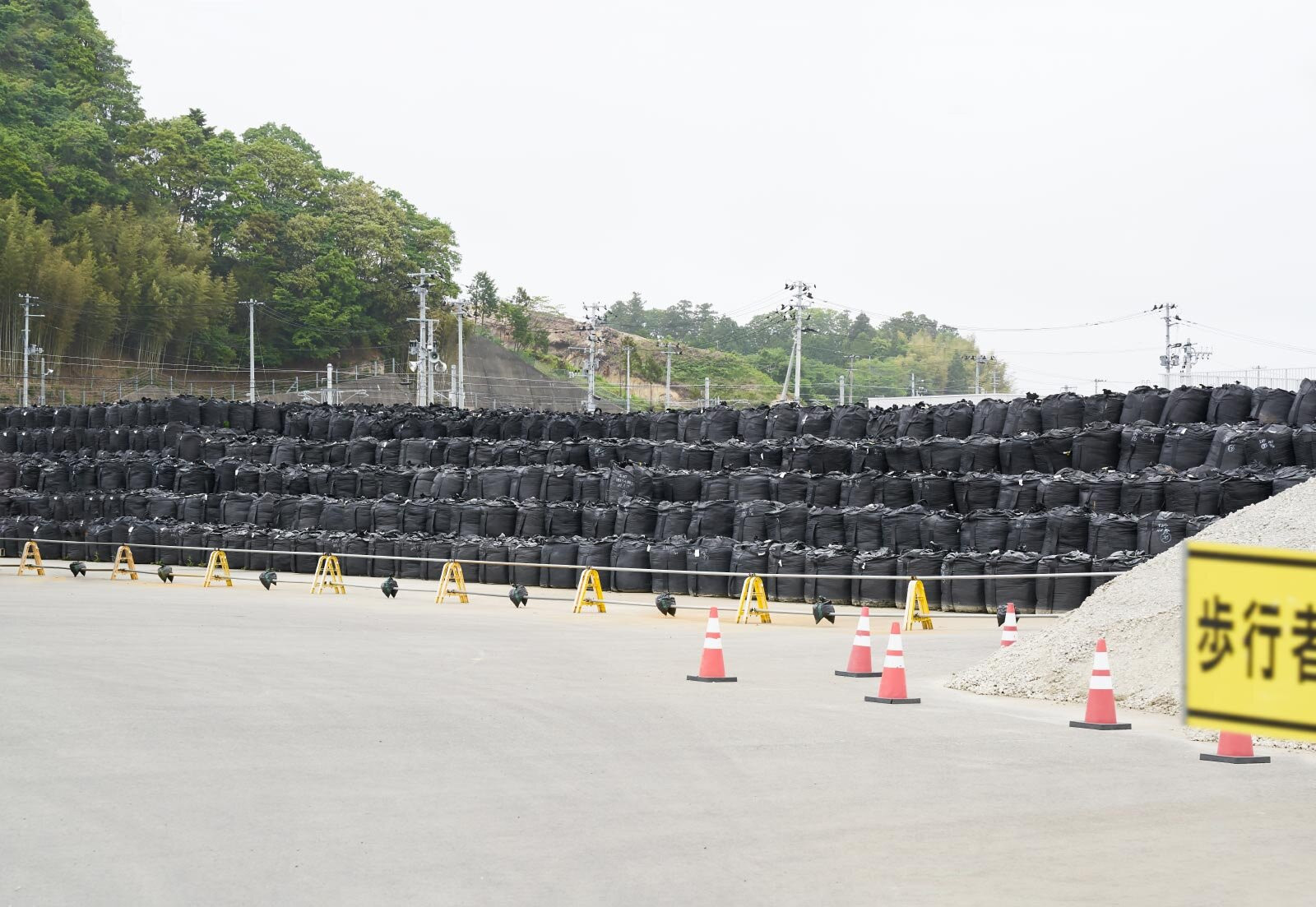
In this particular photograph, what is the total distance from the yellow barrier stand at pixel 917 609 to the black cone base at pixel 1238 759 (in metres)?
9.91

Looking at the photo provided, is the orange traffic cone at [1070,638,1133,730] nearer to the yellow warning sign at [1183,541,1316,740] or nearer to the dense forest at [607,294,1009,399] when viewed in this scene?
the yellow warning sign at [1183,541,1316,740]

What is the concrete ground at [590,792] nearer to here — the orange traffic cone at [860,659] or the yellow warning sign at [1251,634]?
the orange traffic cone at [860,659]

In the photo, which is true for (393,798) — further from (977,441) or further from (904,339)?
(904,339)

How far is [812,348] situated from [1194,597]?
190 m

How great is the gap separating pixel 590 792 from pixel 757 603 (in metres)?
15.1

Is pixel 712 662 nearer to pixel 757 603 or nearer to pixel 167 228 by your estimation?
pixel 757 603

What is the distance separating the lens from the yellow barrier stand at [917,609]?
2094 cm

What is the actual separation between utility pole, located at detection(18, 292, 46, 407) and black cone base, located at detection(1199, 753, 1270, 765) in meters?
75.8

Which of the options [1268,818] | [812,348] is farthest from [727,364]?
[1268,818]

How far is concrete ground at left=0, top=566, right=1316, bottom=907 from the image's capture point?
693cm

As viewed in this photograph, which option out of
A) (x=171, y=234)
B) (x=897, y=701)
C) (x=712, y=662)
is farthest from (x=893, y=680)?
(x=171, y=234)

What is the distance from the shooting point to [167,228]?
108 metres

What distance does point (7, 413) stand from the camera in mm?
47219

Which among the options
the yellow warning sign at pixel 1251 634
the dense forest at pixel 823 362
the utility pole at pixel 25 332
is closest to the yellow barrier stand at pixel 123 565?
the yellow warning sign at pixel 1251 634
